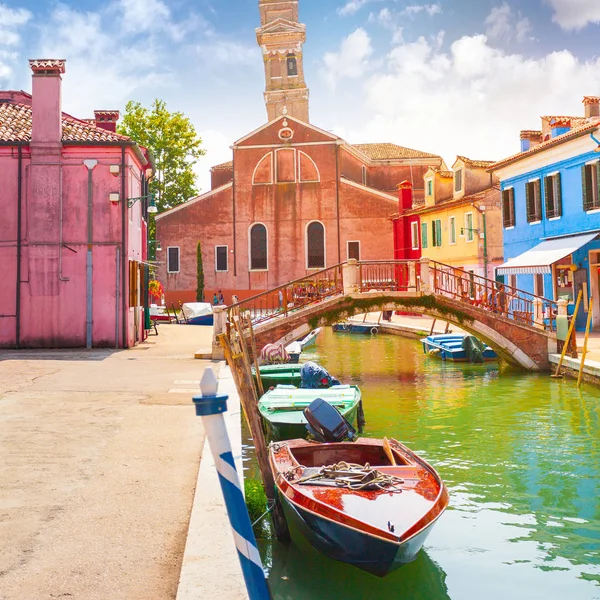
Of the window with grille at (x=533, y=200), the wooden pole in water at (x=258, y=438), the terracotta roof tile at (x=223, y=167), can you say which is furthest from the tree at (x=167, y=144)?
the wooden pole in water at (x=258, y=438)

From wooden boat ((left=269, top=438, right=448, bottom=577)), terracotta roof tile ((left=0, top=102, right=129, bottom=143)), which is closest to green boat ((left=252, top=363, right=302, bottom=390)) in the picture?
wooden boat ((left=269, top=438, right=448, bottom=577))

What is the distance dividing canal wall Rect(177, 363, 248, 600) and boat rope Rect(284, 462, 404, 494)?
0.78 m

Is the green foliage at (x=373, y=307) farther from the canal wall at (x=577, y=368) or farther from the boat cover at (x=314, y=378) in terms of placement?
the boat cover at (x=314, y=378)

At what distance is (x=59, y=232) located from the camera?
2020 centimetres

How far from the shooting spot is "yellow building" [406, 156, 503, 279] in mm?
29391

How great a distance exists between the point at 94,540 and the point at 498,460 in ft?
20.3

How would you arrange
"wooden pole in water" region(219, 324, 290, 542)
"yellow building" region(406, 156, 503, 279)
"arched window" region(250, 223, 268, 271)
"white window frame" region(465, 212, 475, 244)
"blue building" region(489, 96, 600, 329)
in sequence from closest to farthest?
"wooden pole in water" region(219, 324, 290, 542) < "blue building" region(489, 96, 600, 329) < "yellow building" region(406, 156, 503, 279) < "white window frame" region(465, 212, 475, 244) < "arched window" region(250, 223, 268, 271)

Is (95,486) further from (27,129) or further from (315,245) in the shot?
(315,245)

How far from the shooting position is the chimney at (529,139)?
26.9m

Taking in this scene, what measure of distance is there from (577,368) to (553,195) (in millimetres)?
7939

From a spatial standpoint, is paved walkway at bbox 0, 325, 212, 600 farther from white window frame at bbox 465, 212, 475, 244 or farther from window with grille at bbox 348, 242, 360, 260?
window with grille at bbox 348, 242, 360, 260

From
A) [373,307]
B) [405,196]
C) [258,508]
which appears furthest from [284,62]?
[258,508]

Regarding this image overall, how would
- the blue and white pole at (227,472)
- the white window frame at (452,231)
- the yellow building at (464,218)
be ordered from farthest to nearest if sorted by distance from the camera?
the white window frame at (452,231) < the yellow building at (464,218) < the blue and white pole at (227,472)

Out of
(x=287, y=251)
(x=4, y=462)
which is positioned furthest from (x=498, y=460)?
(x=287, y=251)
